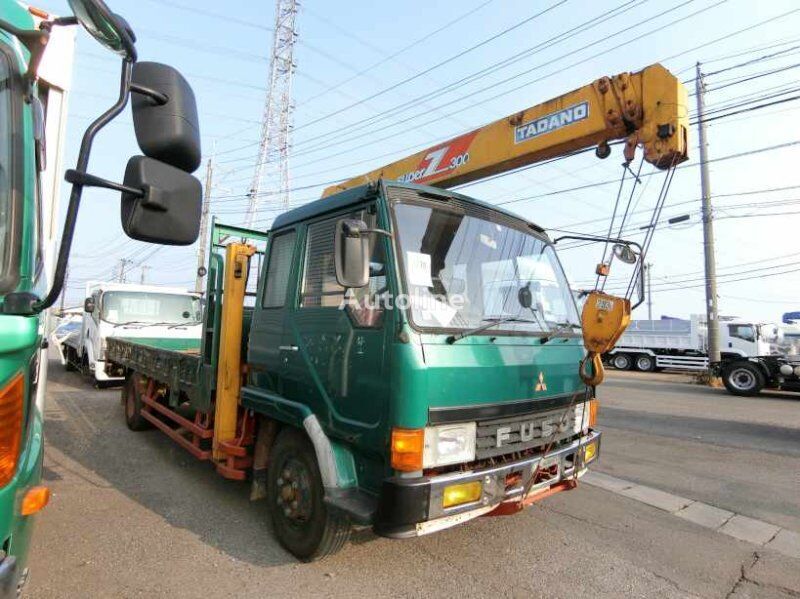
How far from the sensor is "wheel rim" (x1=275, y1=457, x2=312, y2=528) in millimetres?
3158

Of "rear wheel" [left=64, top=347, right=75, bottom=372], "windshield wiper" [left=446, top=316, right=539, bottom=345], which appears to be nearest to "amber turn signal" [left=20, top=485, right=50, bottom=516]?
"windshield wiper" [left=446, top=316, right=539, bottom=345]

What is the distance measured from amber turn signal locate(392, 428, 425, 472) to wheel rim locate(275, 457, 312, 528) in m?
0.84

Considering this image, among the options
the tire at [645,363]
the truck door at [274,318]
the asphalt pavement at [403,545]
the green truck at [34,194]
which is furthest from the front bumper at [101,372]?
the tire at [645,363]

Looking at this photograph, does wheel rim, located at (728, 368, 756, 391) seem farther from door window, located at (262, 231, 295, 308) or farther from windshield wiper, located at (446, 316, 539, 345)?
door window, located at (262, 231, 295, 308)

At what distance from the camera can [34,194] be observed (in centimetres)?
186

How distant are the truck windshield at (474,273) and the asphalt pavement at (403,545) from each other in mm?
1544

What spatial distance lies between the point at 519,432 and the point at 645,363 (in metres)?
25.3

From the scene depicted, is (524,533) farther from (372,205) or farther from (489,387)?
(372,205)

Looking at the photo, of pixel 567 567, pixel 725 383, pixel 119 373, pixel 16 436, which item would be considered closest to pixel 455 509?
pixel 567 567

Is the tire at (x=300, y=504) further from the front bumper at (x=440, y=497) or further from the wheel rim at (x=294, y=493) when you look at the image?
the front bumper at (x=440, y=497)

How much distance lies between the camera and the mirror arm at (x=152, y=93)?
1854mm

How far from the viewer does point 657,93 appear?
13.5 feet

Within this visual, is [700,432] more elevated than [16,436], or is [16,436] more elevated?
[16,436]

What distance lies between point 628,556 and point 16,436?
11.8 feet
